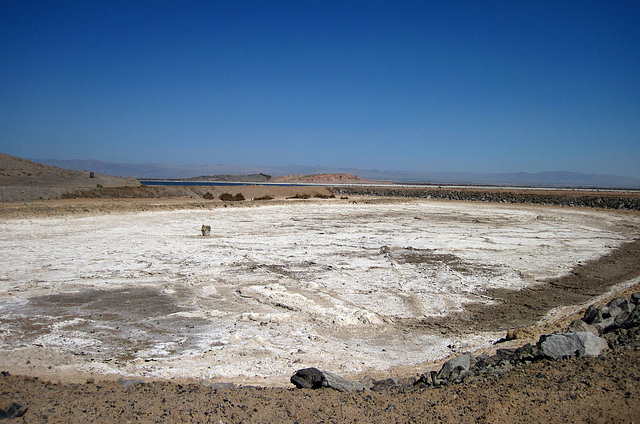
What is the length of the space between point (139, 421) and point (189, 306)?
3.70m

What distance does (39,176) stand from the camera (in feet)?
99.9

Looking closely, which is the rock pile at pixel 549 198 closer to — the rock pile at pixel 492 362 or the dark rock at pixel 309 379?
the rock pile at pixel 492 362

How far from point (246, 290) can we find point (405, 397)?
441 centimetres

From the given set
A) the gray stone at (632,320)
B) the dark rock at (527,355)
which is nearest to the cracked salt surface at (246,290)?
the dark rock at (527,355)

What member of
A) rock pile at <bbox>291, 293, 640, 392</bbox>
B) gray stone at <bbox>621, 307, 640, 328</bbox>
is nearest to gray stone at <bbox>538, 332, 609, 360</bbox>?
rock pile at <bbox>291, 293, 640, 392</bbox>

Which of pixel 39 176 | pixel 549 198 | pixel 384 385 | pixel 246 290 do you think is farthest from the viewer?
pixel 549 198

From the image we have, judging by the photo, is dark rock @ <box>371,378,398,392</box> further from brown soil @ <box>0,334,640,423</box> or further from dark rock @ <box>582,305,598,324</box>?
dark rock @ <box>582,305,598,324</box>

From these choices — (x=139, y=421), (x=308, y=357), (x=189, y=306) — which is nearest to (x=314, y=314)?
(x=308, y=357)

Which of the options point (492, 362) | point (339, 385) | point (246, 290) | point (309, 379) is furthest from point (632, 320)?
point (246, 290)

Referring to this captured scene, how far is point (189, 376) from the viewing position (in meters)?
4.40

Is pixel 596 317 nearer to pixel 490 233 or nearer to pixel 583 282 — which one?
pixel 583 282

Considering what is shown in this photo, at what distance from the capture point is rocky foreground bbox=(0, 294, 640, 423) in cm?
317

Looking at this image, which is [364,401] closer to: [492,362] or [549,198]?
[492,362]

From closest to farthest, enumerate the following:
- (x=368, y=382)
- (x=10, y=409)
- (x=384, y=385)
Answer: (x=10, y=409)
(x=384, y=385)
(x=368, y=382)
